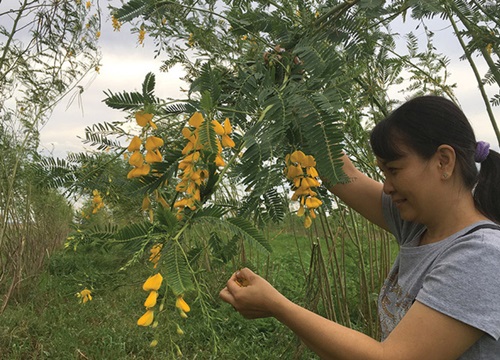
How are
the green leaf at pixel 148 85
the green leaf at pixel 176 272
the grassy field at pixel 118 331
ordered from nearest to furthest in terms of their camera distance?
the green leaf at pixel 176 272, the green leaf at pixel 148 85, the grassy field at pixel 118 331

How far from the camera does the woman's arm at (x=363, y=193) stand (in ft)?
3.78

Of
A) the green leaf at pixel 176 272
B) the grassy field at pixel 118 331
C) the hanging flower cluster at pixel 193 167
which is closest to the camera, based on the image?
the green leaf at pixel 176 272

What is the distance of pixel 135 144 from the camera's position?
761 mm

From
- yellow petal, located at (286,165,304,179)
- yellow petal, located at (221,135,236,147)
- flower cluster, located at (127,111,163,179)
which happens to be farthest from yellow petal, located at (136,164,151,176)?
yellow petal, located at (286,165,304,179)

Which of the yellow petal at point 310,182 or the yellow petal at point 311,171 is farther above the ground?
the yellow petal at point 311,171

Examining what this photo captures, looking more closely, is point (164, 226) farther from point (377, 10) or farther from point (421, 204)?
point (377, 10)

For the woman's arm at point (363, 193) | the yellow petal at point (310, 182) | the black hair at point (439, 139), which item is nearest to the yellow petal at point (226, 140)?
the yellow petal at point (310, 182)

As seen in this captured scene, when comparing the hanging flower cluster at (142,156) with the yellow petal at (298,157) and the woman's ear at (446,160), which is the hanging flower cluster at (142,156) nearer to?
the yellow petal at (298,157)

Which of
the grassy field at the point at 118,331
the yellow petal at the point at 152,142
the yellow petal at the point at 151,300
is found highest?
the yellow petal at the point at 152,142

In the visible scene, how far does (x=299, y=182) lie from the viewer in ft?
2.84

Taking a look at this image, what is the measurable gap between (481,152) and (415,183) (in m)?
0.16

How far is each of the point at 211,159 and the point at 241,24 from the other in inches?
24.2

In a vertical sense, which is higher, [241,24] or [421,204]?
[241,24]

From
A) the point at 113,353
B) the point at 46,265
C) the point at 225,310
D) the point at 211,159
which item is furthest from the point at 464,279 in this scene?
the point at 46,265
